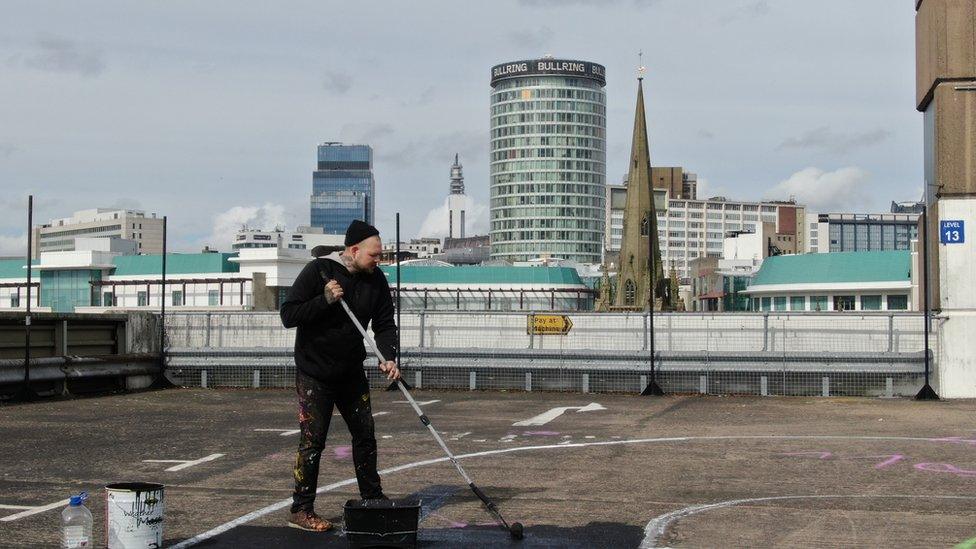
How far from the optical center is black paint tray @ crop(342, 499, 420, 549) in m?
7.16

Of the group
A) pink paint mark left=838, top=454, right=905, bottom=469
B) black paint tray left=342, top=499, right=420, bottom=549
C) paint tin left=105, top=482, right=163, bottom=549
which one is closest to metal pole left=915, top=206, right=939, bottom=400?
pink paint mark left=838, top=454, right=905, bottom=469

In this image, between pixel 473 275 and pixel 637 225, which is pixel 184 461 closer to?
pixel 637 225

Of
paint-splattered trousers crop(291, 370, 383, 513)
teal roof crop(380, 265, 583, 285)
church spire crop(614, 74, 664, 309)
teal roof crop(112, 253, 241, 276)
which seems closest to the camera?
paint-splattered trousers crop(291, 370, 383, 513)

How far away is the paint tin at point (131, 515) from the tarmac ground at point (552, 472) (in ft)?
1.79

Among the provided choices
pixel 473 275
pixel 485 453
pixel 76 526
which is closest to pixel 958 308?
pixel 485 453

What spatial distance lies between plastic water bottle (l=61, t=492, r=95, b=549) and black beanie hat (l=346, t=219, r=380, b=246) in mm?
2780

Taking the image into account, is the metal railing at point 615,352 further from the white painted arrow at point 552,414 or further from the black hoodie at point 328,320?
the black hoodie at point 328,320

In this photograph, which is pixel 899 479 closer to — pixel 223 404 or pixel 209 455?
pixel 209 455

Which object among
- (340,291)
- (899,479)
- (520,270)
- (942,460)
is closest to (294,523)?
(340,291)

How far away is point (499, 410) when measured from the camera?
780 inches

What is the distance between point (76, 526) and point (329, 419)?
7.24 ft

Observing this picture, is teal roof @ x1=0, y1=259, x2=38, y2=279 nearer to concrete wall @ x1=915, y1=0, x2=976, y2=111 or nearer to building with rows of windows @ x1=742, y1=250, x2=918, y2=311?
building with rows of windows @ x1=742, y1=250, x2=918, y2=311

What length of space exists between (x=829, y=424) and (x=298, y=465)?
10750 mm

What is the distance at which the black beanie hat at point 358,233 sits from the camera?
8.76 metres
